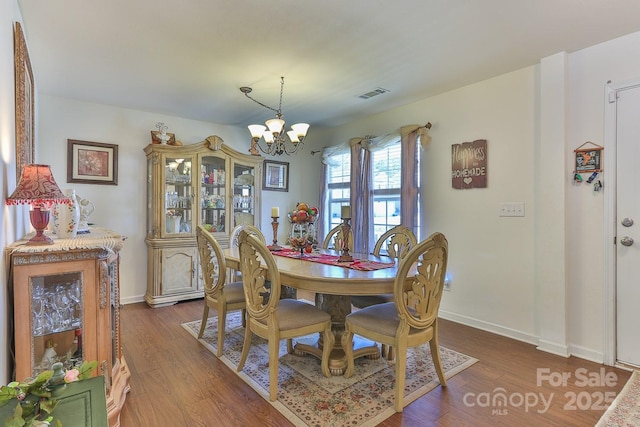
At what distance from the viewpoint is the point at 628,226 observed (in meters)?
2.39

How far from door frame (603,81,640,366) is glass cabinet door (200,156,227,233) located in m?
3.93

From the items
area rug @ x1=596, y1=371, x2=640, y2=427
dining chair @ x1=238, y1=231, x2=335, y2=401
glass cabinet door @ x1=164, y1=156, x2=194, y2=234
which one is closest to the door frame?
area rug @ x1=596, y1=371, x2=640, y2=427

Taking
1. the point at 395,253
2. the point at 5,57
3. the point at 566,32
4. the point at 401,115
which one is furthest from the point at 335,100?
the point at 5,57

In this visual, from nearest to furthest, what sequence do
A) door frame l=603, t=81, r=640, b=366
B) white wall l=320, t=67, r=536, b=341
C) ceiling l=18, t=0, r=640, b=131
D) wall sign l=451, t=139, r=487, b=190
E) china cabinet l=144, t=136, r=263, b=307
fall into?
ceiling l=18, t=0, r=640, b=131, door frame l=603, t=81, r=640, b=366, white wall l=320, t=67, r=536, b=341, wall sign l=451, t=139, r=487, b=190, china cabinet l=144, t=136, r=263, b=307

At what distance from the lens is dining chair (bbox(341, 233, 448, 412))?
1.84 meters

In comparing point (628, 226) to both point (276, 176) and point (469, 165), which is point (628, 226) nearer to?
point (469, 165)

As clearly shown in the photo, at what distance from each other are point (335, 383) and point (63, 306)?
162cm

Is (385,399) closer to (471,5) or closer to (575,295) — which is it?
(575,295)

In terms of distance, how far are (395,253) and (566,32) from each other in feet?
6.82

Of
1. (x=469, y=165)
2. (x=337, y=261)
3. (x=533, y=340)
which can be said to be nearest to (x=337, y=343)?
(x=337, y=261)

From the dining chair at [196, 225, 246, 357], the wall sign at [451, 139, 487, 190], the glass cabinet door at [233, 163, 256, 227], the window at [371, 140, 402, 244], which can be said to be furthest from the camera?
the glass cabinet door at [233, 163, 256, 227]

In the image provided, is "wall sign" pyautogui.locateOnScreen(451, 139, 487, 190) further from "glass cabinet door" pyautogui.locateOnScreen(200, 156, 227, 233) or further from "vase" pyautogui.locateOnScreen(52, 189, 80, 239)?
"vase" pyautogui.locateOnScreen(52, 189, 80, 239)

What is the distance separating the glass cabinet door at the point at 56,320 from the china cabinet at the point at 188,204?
228cm

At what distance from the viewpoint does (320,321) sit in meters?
2.15
